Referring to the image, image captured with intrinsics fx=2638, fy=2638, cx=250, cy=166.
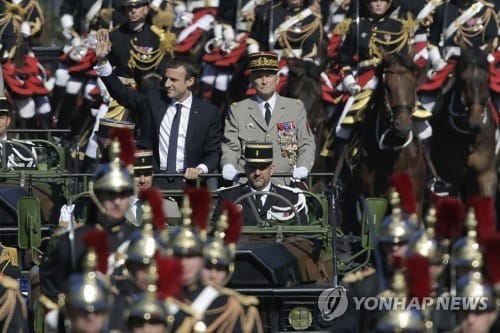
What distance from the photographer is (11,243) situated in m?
20.0

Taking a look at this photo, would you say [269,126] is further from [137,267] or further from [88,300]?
[88,300]

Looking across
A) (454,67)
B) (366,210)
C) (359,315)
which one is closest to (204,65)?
(454,67)

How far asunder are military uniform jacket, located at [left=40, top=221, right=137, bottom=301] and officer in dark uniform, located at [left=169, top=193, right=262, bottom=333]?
1.93 feet

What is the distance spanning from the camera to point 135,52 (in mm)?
24672

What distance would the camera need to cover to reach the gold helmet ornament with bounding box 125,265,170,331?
540 inches

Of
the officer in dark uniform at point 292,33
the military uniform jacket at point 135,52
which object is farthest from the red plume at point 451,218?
the officer in dark uniform at point 292,33

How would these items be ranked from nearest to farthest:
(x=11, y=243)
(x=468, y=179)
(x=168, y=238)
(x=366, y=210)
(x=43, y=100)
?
(x=168, y=238), (x=366, y=210), (x=11, y=243), (x=468, y=179), (x=43, y=100)

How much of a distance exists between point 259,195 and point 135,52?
5984 mm

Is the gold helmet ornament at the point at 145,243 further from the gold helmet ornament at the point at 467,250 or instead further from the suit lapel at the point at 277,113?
the suit lapel at the point at 277,113

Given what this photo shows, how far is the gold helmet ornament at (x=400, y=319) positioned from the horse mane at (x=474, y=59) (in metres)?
12.2

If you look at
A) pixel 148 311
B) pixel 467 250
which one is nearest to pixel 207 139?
pixel 467 250

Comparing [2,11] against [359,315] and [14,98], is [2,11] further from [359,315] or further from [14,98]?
[359,315]

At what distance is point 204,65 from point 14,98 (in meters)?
2.28

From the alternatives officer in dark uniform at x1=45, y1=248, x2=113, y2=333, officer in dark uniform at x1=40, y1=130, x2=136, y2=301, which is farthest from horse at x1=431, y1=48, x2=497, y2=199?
officer in dark uniform at x1=45, y1=248, x2=113, y2=333
